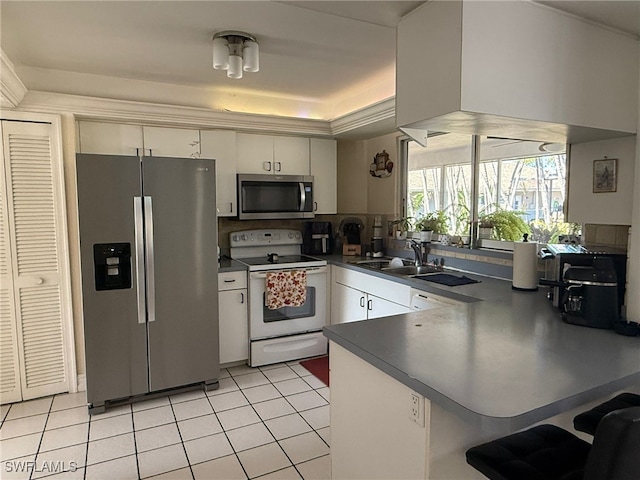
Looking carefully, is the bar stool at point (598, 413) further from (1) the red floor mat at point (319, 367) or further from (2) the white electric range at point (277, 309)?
(2) the white electric range at point (277, 309)

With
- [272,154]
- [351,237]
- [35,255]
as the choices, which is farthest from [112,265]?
[351,237]

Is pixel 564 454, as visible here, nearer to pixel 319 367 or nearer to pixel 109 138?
pixel 319 367

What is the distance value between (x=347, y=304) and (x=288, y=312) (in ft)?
1.69

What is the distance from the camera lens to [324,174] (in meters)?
4.13

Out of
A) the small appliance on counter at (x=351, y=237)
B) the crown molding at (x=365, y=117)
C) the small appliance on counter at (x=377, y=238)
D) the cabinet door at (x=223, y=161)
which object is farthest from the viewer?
the small appliance on counter at (x=351, y=237)

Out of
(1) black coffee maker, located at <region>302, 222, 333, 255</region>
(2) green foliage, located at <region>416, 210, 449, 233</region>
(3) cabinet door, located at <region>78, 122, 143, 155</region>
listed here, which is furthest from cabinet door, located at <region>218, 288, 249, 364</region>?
(2) green foliage, located at <region>416, 210, 449, 233</region>

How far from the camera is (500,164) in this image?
9.80 feet

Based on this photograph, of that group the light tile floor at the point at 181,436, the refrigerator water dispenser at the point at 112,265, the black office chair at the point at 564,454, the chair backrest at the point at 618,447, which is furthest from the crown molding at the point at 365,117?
the chair backrest at the point at 618,447

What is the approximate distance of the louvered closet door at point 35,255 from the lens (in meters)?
2.86

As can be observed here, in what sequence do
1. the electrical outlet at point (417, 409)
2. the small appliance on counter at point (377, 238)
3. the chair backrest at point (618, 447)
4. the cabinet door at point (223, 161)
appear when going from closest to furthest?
the chair backrest at point (618, 447) → the electrical outlet at point (417, 409) → the cabinet door at point (223, 161) → the small appliance on counter at point (377, 238)

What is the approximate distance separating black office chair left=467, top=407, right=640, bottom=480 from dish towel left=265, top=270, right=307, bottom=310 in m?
2.36

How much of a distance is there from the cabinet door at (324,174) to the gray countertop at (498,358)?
2335 mm

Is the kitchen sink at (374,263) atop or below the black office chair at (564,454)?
atop

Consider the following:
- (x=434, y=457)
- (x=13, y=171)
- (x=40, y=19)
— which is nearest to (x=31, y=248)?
(x=13, y=171)
